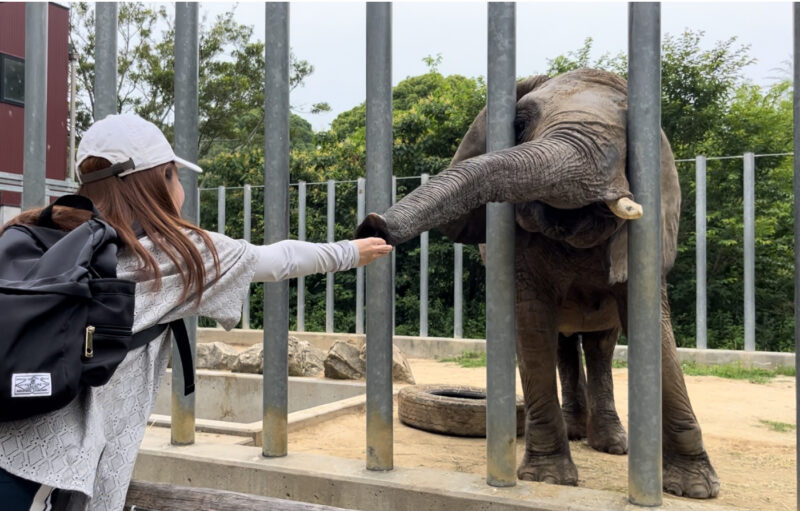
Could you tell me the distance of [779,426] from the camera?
6.01 metres

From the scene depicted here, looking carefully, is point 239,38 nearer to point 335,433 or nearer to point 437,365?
point 437,365

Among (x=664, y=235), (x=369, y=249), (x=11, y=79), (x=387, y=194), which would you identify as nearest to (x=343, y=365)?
(x=387, y=194)

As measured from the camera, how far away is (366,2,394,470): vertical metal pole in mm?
3484

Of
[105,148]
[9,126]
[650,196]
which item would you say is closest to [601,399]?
[650,196]

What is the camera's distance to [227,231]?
16234 millimetres

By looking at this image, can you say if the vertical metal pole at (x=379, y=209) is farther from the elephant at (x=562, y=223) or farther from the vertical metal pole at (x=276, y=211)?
the vertical metal pole at (x=276, y=211)

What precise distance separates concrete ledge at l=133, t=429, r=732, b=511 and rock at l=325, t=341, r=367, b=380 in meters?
3.50

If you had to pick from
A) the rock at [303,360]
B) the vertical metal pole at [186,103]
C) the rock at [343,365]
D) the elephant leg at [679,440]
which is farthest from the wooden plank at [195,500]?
the rock at [303,360]

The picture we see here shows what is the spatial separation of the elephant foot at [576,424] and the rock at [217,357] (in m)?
4.51

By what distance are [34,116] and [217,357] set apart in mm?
5479

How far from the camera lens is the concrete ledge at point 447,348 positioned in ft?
31.1

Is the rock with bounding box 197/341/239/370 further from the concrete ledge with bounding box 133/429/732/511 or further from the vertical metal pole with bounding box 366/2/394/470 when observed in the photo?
the vertical metal pole with bounding box 366/2/394/470

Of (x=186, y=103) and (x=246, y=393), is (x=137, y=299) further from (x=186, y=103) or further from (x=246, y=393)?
(x=246, y=393)

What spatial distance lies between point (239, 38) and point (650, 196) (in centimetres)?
2341
